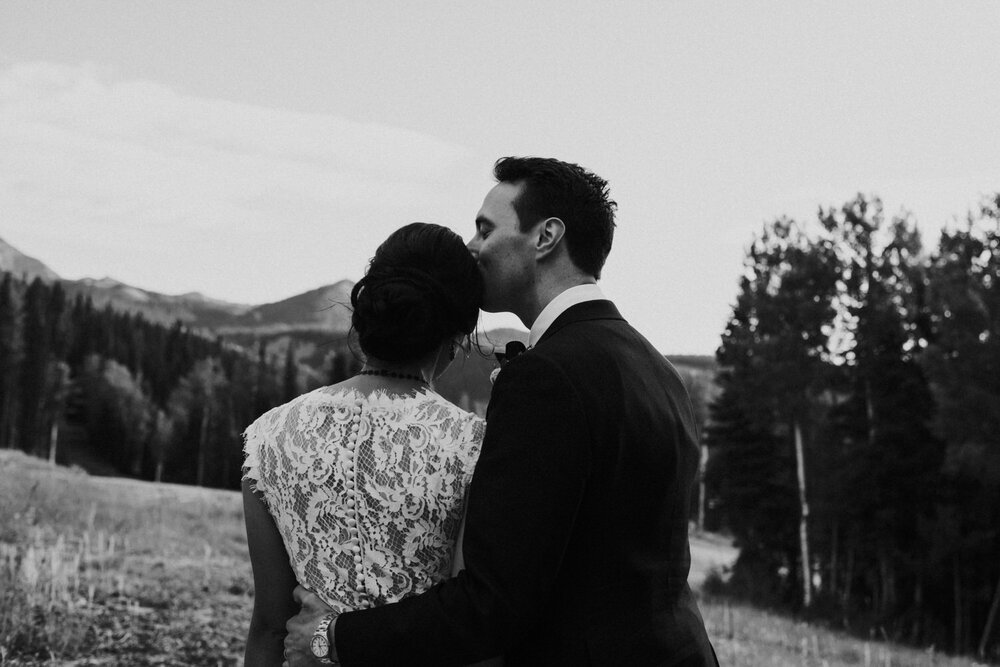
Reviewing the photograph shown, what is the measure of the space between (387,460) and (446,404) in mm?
229

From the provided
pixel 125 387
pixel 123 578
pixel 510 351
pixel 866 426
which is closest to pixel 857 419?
pixel 866 426

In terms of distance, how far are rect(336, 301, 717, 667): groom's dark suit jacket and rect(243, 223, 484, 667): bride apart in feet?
0.83

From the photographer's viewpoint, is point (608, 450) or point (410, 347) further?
point (410, 347)

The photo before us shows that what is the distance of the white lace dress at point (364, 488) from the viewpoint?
2.34 m

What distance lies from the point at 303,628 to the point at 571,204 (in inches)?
53.8

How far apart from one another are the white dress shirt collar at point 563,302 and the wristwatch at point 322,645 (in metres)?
0.94

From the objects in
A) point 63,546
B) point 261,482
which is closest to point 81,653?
point 63,546

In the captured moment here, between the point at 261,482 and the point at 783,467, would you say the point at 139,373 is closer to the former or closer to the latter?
the point at 783,467

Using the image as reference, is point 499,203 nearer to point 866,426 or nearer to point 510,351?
point 510,351

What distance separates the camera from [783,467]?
1281 inches

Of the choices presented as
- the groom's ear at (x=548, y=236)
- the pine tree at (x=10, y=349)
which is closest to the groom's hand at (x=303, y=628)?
the groom's ear at (x=548, y=236)

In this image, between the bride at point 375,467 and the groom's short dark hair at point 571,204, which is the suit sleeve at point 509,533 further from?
the groom's short dark hair at point 571,204

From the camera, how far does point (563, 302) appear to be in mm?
2463

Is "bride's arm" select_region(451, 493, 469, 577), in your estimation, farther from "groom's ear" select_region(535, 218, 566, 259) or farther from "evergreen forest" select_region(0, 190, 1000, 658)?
"evergreen forest" select_region(0, 190, 1000, 658)
